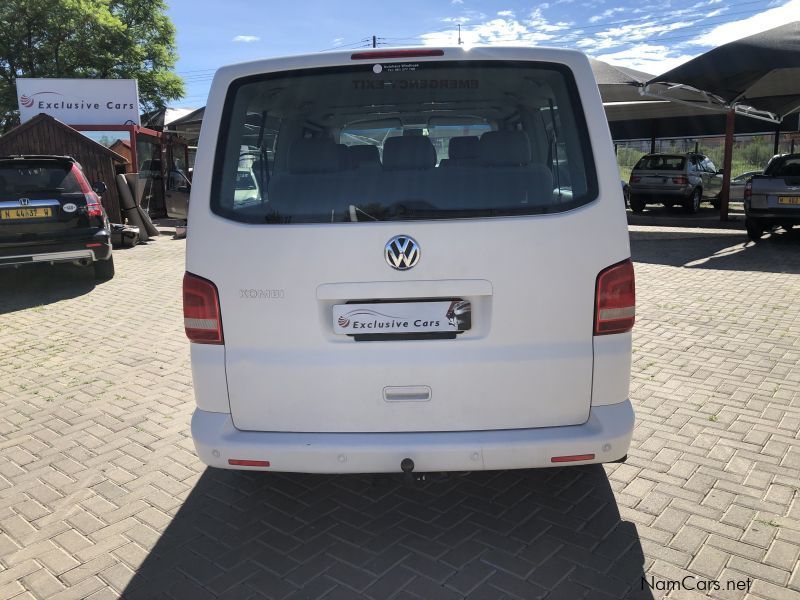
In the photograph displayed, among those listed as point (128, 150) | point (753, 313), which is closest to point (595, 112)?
point (753, 313)

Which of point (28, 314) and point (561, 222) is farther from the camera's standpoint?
point (28, 314)

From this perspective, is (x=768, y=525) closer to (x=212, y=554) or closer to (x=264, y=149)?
(x=212, y=554)

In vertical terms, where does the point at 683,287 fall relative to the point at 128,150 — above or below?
below

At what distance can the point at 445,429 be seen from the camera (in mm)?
2711

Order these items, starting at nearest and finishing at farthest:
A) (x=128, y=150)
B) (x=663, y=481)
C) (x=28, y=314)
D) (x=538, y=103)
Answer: (x=538, y=103) < (x=663, y=481) < (x=28, y=314) < (x=128, y=150)

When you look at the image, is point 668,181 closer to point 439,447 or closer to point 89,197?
point 89,197

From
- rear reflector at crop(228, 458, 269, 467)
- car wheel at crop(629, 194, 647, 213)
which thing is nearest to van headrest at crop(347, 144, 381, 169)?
rear reflector at crop(228, 458, 269, 467)

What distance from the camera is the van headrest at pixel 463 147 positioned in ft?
9.37

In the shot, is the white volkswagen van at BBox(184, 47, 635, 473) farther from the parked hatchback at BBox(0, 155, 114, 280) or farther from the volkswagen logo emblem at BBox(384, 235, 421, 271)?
the parked hatchback at BBox(0, 155, 114, 280)

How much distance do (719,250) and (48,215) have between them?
10841mm

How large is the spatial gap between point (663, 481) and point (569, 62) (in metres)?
2.18

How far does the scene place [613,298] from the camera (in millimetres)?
2682

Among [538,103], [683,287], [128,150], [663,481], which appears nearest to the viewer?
[538,103]

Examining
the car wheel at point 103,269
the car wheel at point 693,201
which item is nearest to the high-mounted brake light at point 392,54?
the car wheel at point 103,269
